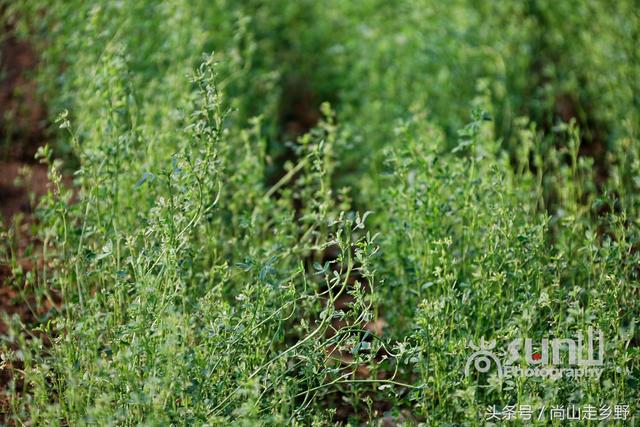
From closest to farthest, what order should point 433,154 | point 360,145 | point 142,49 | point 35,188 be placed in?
point 433,154 < point 35,188 < point 142,49 < point 360,145

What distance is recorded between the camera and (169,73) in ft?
13.4

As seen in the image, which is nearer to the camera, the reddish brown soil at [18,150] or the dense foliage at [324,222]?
the dense foliage at [324,222]

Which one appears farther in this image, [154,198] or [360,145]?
[360,145]

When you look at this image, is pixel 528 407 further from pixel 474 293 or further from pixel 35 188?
pixel 35 188

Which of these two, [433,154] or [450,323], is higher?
[433,154]

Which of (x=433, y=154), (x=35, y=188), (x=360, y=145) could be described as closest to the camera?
(x=433, y=154)

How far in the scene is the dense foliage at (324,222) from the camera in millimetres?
2516

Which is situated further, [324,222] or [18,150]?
[18,150]

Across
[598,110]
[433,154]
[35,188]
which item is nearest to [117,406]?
[433,154]

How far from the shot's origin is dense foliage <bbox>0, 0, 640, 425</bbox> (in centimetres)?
252

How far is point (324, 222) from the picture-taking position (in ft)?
10.8

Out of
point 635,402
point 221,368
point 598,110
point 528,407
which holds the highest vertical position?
point 221,368

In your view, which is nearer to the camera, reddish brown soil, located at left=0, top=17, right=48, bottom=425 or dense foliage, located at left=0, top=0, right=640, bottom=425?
dense foliage, located at left=0, top=0, right=640, bottom=425

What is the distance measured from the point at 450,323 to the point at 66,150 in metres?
2.35
